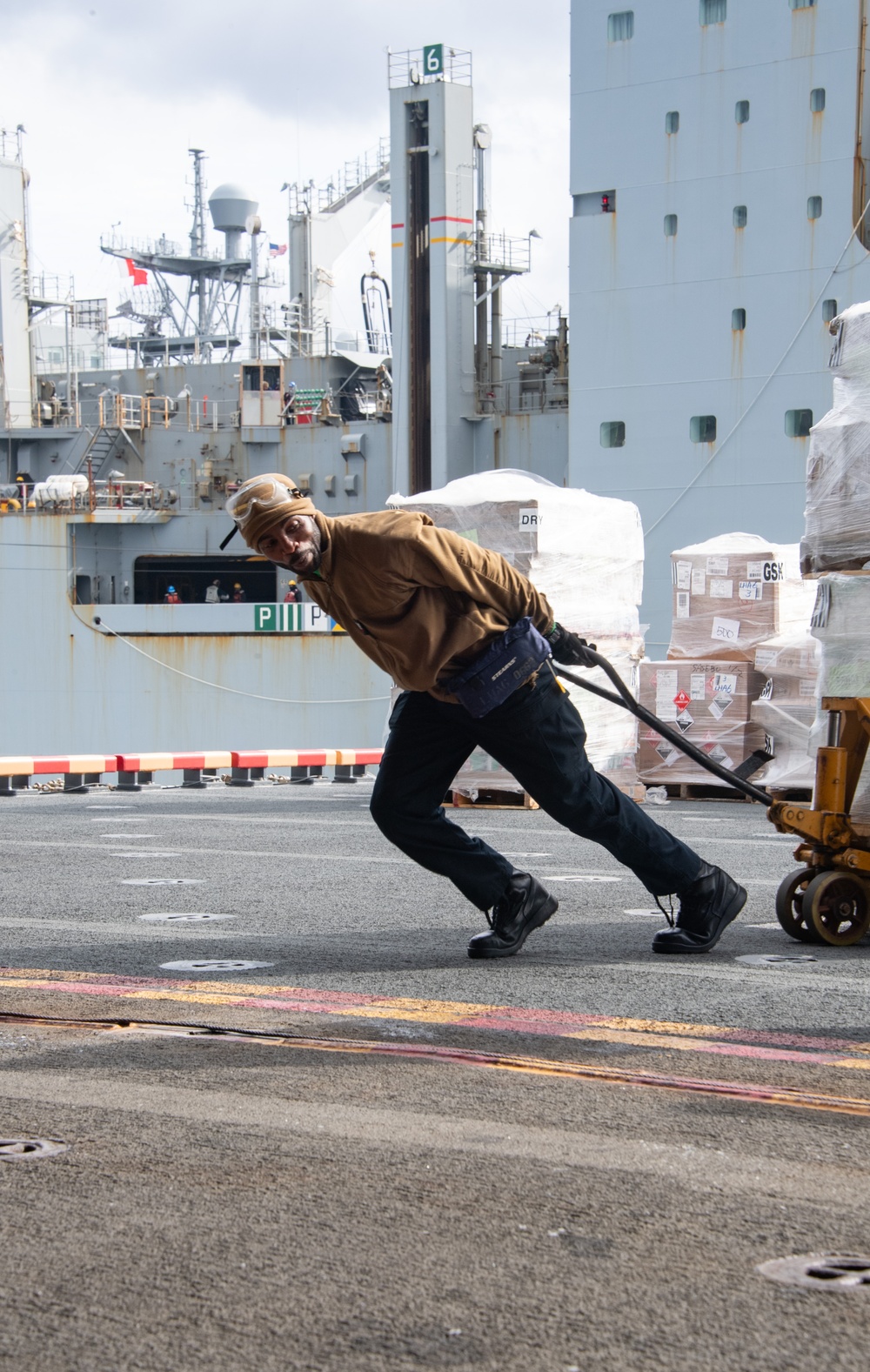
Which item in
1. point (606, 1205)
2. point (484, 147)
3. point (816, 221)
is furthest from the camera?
point (484, 147)

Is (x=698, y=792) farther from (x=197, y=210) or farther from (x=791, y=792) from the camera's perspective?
(x=197, y=210)

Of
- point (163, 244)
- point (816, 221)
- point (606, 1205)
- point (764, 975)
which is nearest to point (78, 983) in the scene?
point (764, 975)

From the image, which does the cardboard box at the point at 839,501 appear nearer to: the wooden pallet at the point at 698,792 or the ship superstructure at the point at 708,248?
the wooden pallet at the point at 698,792

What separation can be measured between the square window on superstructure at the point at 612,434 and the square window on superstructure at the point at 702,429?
4.69 ft

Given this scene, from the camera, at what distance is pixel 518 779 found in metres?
4.50

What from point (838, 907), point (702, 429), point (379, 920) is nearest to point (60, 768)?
point (379, 920)

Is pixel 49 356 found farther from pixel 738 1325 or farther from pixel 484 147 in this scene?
pixel 738 1325

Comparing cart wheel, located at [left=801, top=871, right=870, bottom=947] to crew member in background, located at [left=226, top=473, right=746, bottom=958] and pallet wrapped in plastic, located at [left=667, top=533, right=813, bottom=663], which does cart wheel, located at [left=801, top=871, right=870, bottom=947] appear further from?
pallet wrapped in plastic, located at [left=667, top=533, right=813, bottom=663]

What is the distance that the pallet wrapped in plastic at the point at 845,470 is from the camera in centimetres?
554

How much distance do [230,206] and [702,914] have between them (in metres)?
46.9

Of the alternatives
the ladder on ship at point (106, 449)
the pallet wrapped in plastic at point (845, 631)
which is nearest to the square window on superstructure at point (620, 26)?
the ladder on ship at point (106, 449)

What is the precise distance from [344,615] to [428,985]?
105 cm

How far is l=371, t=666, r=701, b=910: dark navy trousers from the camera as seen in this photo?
4.46 m

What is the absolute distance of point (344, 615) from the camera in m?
4.25
